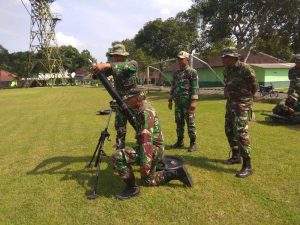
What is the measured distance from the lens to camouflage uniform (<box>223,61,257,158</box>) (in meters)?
6.53

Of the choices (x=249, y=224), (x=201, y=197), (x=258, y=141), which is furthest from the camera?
(x=258, y=141)

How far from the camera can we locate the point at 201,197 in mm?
5582

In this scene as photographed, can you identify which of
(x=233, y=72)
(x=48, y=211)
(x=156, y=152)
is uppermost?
(x=233, y=72)

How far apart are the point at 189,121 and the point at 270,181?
265cm

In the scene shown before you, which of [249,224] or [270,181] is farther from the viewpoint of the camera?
[270,181]

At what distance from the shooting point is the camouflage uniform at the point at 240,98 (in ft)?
21.4

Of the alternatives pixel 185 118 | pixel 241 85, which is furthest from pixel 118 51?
pixel 185 118

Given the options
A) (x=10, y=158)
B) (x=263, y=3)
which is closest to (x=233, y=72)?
(x=10, y=158)

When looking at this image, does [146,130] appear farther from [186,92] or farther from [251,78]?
[186,92]

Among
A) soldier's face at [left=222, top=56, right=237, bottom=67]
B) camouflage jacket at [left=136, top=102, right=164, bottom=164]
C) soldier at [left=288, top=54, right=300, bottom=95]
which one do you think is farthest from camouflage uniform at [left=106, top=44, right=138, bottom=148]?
soldier at [left=288, top=54, right=300, bottom=95]

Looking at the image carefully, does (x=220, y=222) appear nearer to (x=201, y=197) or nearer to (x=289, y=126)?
(x=201, y=197)

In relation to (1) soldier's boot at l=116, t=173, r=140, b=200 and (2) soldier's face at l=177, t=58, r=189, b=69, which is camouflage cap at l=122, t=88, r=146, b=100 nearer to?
(1) soldier's boot at l=116, t=173, r=140, b=200

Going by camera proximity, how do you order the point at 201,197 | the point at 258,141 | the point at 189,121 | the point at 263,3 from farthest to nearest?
the point at 263,3
the point at 258,141
the point at 189,121
the point at 201,197

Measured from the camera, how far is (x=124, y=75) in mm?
6145
